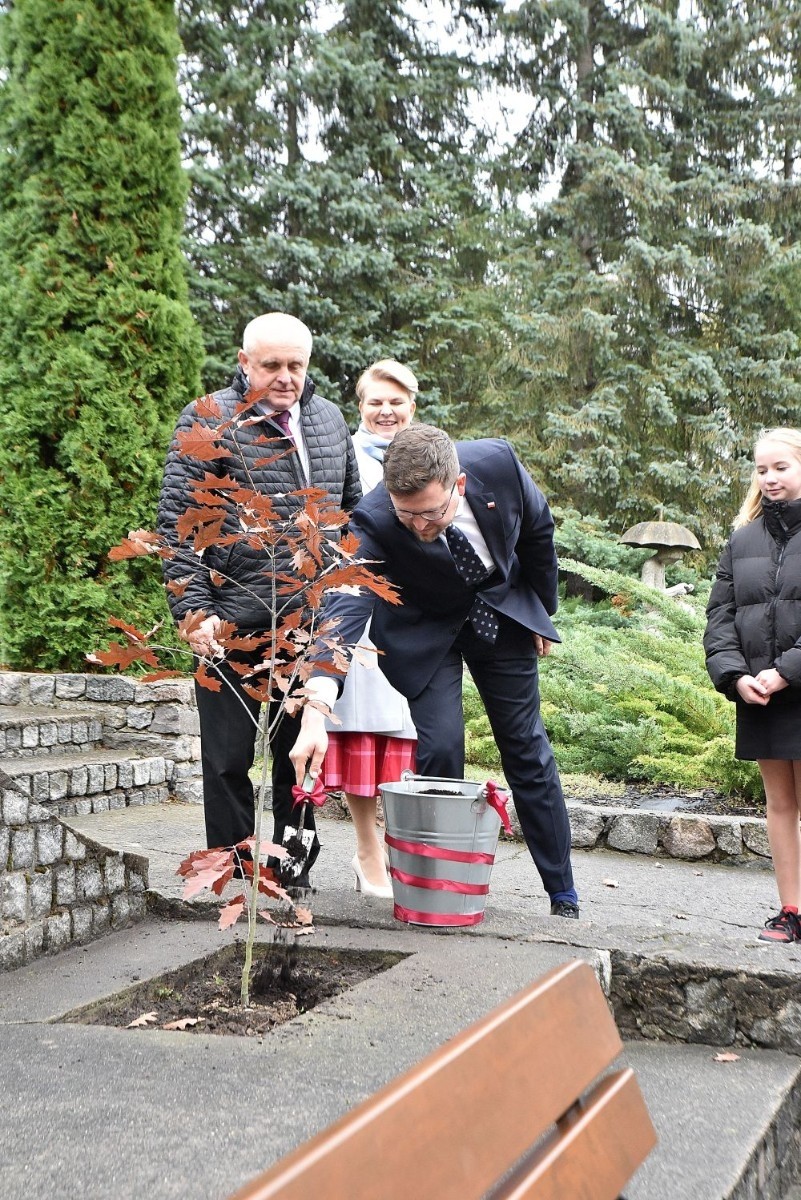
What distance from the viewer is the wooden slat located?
1075mm

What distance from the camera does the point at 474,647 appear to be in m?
3.47

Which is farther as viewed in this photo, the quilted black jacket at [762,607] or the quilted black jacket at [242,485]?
the quilted black jacket at [762,607]

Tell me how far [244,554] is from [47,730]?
3344mm

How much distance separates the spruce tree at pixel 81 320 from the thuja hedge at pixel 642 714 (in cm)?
274

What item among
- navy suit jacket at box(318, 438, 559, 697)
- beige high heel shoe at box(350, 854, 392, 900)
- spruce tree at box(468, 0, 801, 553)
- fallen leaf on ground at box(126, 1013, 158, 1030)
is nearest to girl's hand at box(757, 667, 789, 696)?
navy suit jacket at box(318, 438, 559, 697)

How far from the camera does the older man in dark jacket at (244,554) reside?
337 centimetres

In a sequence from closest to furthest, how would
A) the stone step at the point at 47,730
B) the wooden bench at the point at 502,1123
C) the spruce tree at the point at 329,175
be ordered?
the wooden bench at the point at 502,1123
the stone step at the point at 47,730
the spruce tree at the point at 329,175

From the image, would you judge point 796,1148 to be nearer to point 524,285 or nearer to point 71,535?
point 71,535

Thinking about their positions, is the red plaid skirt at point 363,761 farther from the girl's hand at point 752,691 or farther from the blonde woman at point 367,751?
the girl's hand at point 752,691

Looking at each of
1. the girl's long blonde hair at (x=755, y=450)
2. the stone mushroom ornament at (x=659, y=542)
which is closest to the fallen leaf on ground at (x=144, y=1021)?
the girl's long blonde hair at (x=755, y=450)

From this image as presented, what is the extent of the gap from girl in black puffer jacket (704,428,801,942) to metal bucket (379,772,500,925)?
1.02m

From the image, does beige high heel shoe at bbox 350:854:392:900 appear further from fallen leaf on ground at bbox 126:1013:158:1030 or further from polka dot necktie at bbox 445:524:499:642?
fallen leaf on ground at bbox 126:1013:158:1030

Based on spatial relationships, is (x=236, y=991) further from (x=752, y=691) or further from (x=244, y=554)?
(x=752, y=691)

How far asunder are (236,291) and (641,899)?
29.4 feet
